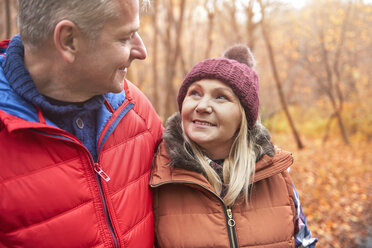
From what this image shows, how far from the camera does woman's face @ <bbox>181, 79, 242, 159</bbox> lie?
6.84ft

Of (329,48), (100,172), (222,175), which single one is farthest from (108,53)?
(329,48)

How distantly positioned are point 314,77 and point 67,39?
1725 centimetres

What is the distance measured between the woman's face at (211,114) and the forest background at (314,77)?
1.50 meters

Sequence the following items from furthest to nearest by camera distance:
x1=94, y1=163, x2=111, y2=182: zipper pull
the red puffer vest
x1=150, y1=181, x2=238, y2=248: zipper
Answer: x1=150, y1=181, x2=238, y2=248: zipper < x1=94, y1=163, x2=111, y2=182: zipper pull < the red puffer vest

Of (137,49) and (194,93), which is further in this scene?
(194,93)

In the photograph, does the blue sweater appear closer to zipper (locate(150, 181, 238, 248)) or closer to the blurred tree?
zipper (locate(150, 181, 238, 248))

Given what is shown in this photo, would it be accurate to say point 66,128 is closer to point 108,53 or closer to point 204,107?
point 108,53

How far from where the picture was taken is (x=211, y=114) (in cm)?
209

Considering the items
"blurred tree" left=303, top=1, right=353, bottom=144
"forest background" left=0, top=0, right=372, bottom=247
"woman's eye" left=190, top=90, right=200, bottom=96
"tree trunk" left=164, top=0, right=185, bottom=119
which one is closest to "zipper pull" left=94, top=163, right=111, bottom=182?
"woman's eye" left=190, top=90, right=200, bottom=96

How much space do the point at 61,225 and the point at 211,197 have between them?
3.17ft

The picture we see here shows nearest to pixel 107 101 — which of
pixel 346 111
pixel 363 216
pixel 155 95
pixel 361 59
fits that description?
pixel 363 216

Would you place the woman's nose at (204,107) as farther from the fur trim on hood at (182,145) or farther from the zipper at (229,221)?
the zipper at (229,221)

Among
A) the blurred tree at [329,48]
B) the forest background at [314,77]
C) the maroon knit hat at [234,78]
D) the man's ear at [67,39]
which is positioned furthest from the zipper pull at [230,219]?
the blurred tree at [329,48]

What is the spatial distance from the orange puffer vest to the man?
0.81 feet
